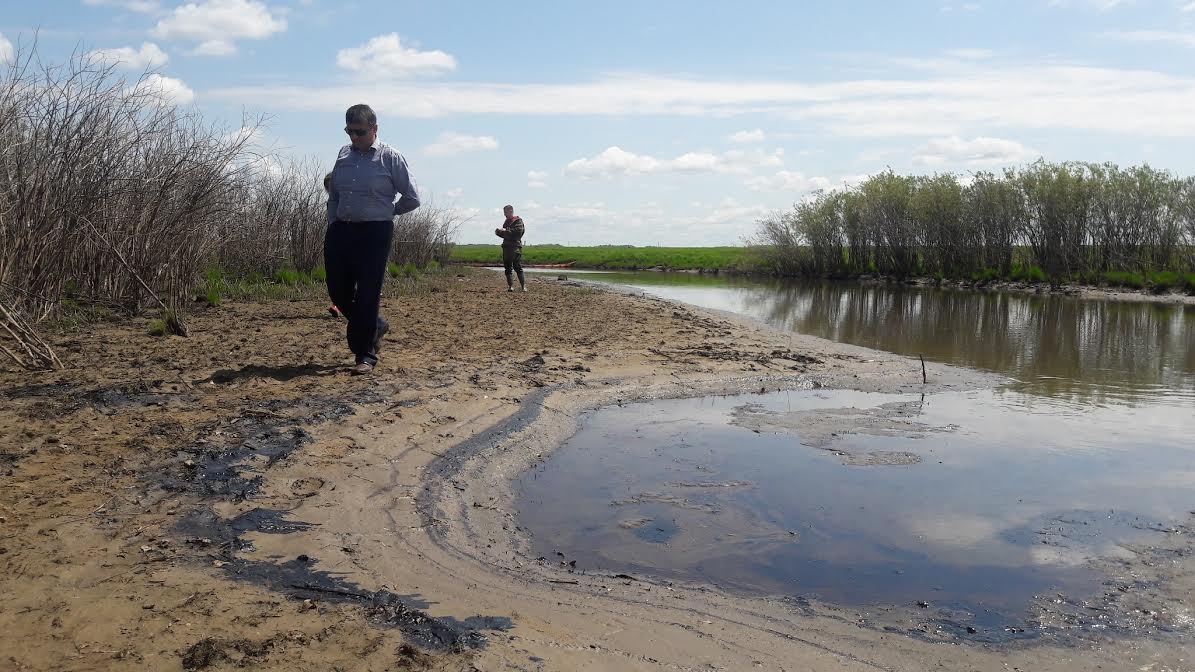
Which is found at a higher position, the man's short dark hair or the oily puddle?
the man's short dark hair

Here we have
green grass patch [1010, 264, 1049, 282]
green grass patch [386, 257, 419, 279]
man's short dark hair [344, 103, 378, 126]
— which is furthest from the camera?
green grass patch [1010, 264, 1049, 282]

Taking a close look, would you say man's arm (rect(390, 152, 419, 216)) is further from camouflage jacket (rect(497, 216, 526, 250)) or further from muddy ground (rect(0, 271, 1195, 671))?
camouflage jacket (rect(497, 216, 526, 250))

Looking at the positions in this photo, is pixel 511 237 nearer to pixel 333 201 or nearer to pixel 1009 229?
pixel 333 201

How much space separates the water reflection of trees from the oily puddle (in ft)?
8.28

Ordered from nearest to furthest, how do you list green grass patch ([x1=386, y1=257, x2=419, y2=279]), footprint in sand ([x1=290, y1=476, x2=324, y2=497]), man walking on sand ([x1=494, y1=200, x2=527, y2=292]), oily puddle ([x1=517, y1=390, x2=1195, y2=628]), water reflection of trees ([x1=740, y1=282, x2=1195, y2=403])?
oily puddle ([x1=517, y1=390, x2=1195, y2=628]) < footprint in sand ([x1=290, y1=476, x2=324, y2=497]) < water reflection of trees ([x1=740, y1=282, x2=1195, y2=403]) < man walking on sand ([x1=494, y1=200, x2=527, y2=292]) < green grass patch ([x1=386, y1=257, x2=419, y2=279])

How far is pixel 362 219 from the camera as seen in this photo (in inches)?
259

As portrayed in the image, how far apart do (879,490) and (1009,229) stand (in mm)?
33363

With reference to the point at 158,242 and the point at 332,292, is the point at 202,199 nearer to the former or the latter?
the point at 158,242

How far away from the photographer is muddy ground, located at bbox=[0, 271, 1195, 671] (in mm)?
2723

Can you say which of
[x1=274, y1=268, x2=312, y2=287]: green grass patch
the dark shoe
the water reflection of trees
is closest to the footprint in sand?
the dark shoe

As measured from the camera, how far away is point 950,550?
4.16 metres

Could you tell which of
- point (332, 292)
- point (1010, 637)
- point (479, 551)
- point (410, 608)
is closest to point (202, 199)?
point (332, 292)

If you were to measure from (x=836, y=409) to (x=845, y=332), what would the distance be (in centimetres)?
801

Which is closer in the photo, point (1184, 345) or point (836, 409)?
point (836, 409)
